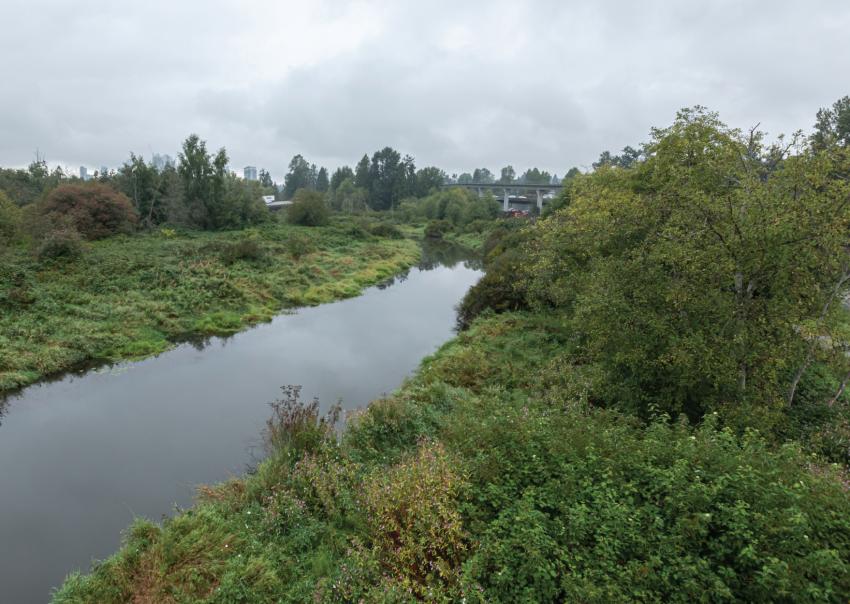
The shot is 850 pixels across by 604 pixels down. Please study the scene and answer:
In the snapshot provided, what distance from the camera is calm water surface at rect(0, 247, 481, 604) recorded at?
9.12m

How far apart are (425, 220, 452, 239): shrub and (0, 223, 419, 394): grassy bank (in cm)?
3941

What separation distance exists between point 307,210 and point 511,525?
57.4 m

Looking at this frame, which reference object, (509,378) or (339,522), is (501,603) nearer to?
(339,522)

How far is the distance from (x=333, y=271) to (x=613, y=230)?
28.2 meters

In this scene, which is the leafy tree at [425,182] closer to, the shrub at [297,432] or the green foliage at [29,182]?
the green foliage at [29,182]

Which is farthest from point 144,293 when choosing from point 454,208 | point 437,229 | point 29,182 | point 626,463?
point 454,208

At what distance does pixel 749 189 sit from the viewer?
9195mm

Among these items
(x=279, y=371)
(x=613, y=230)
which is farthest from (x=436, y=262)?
(x=613, y=230)

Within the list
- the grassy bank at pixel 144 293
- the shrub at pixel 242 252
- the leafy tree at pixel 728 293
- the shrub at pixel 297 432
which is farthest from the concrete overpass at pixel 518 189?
the shrub at pixel 297 432

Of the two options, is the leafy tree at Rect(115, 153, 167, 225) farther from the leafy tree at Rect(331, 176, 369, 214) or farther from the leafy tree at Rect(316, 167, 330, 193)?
the leafy tree at Rect(316, 167, 330, 193)

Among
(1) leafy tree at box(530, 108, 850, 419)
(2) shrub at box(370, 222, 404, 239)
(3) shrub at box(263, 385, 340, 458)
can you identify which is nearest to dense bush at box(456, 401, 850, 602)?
(1) leafy tree at box(530, 108, 850, 419)

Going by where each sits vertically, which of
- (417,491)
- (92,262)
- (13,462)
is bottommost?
(13,462)

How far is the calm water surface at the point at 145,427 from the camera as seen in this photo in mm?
9125

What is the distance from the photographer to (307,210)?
192 ft
